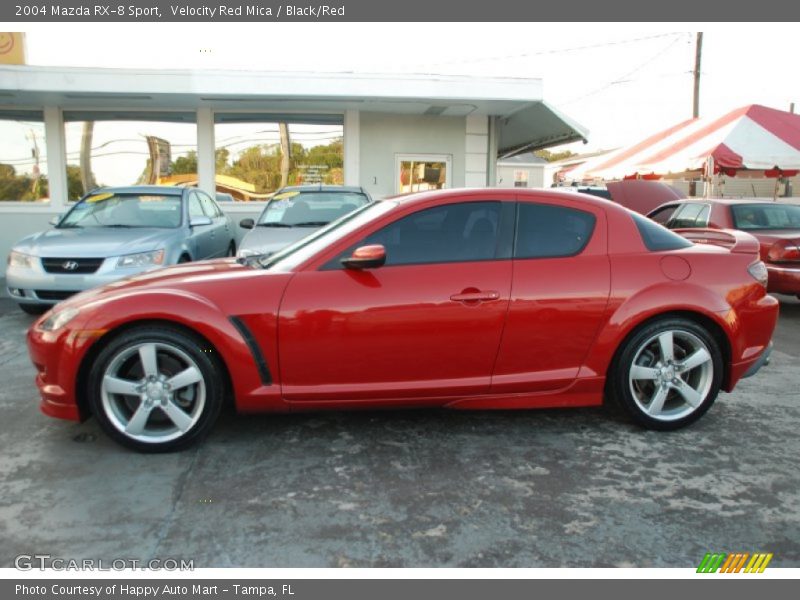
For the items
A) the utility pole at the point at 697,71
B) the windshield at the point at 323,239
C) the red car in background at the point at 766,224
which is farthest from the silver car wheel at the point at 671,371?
the utility pole at the point at 697,71

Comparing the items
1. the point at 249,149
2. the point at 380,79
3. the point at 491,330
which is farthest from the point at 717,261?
the point at 249,149

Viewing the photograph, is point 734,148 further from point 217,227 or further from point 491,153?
point 217,227

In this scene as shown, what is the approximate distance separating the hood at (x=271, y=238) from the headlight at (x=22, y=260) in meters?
2.14

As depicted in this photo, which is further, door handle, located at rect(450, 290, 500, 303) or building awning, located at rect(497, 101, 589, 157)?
building awning, located at rect(497, 101, 589, 157)

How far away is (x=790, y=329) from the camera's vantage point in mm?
7207

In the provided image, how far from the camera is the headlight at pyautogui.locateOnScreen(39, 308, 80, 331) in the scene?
358cm

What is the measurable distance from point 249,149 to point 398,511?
10.4m

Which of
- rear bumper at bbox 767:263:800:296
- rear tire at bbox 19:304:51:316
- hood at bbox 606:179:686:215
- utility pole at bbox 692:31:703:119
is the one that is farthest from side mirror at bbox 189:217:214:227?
utility pole at bbox 692:31:703:119

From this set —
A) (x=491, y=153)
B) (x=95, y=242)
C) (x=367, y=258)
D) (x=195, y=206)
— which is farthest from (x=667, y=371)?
(x=491, y=153)

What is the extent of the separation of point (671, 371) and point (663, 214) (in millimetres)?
6933

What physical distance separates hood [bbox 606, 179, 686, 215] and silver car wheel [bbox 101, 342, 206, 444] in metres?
15.0

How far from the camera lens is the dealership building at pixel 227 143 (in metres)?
11.8

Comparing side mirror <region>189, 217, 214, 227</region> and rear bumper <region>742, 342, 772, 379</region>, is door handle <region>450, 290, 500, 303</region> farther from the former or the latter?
side mirror <region>189, 217, 214, 227</region>
